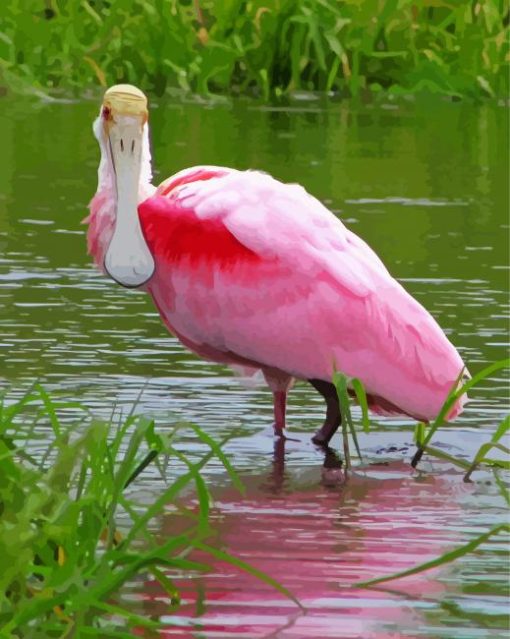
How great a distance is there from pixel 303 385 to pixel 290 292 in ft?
4.12

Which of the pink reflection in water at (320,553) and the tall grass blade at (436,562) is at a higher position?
the tall grass blade at (436,562)

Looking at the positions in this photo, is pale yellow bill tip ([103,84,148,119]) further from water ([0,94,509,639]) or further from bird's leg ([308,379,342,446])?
bird's leg ([308,379,342,446])

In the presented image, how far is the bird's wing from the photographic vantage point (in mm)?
7891

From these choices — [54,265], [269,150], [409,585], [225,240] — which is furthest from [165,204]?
[269,150]

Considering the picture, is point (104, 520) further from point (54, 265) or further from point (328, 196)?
point (328, 196)

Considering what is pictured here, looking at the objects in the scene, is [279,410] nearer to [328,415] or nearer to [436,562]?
[328,415]

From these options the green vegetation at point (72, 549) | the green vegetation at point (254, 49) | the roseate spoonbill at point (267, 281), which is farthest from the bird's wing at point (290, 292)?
the green vegetation at point (254, 49)

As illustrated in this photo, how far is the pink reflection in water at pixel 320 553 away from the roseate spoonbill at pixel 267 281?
0.34 m

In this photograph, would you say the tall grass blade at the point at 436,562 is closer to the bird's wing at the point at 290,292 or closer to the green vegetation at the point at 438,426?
the green vegetation at the point at 438,426

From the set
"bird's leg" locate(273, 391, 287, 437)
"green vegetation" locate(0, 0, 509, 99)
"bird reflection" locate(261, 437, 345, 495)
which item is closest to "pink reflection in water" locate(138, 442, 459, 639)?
"bird reflection" locate(261, 437, 345, 495)

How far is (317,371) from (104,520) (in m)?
2.79

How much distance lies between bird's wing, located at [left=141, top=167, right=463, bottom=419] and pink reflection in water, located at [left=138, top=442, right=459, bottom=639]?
0.35m

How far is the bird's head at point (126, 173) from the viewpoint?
8000 millimetres

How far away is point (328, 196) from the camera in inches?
566
